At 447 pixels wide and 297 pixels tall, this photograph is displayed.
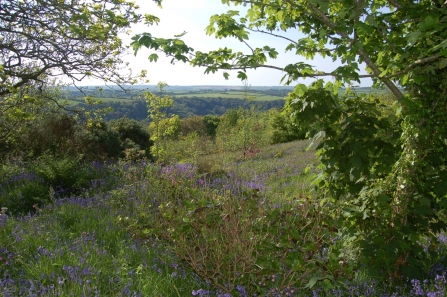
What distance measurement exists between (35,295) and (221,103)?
259 ft

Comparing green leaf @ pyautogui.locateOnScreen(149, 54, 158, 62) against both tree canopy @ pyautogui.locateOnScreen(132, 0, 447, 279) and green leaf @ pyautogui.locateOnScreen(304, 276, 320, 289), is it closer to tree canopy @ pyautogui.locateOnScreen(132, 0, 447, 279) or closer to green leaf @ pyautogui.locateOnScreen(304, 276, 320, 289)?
tree canopy @ pyautogui.locateOnScreen(132, 0, 447, 279)

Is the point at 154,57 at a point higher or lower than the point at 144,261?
higher

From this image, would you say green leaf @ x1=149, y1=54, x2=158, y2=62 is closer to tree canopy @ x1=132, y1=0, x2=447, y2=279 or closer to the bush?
tree canopy @ x1=132, y1=0, x2=447, y2=279

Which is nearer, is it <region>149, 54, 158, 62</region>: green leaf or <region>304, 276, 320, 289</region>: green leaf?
<region>304, 276, 320, 289</region>: green leaf

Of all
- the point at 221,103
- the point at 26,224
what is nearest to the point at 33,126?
the point at 26,224

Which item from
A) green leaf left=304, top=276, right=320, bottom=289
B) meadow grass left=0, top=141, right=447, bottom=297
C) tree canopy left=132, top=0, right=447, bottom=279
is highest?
tree canopy left=132, top=0, right=447, bottom=279

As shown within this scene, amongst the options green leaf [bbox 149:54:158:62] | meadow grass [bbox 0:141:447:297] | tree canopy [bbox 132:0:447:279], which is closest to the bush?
meadow grass [bbox 0:141:447:297]

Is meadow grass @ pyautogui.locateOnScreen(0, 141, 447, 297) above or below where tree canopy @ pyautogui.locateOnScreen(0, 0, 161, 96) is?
below

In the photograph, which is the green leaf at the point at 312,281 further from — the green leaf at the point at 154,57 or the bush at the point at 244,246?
the green leaf at the point at 154,57

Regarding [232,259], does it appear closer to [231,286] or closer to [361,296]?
[231,286]

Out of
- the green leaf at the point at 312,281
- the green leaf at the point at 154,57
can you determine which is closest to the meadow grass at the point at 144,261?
the green leaf at the point at 312,281

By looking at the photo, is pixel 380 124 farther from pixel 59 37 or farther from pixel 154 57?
pixel 59 37

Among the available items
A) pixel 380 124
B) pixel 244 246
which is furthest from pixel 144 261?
pixel 380 124

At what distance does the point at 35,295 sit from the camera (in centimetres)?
270
